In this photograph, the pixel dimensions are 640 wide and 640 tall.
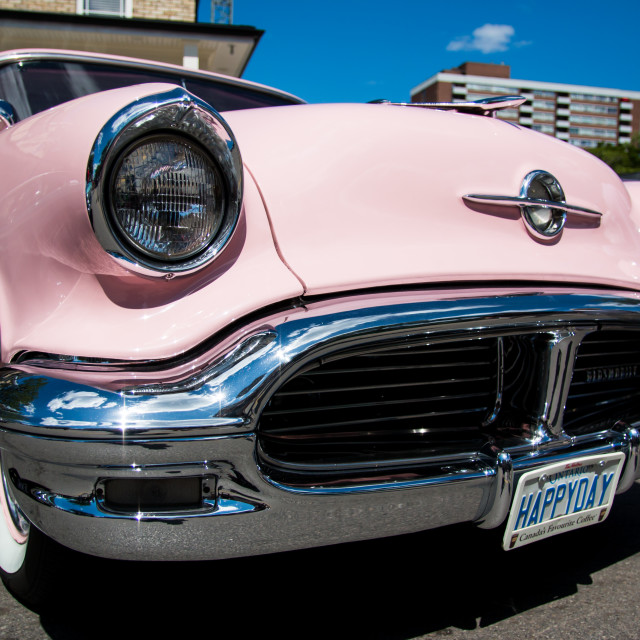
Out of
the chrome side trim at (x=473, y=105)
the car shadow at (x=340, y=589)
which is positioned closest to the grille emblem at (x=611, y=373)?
the car shadow at (x=340, y=589)

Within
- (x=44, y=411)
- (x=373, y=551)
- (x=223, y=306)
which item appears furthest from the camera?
(x=373, y=551)

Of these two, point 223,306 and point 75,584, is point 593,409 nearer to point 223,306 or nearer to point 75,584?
point 223,306

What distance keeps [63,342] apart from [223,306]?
0.97 ft

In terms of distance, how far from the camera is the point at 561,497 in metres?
1.45

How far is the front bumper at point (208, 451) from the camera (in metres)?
1.06

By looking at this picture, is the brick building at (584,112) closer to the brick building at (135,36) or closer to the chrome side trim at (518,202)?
the brick building at (135,36)

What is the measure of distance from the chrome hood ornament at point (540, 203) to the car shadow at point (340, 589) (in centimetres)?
88

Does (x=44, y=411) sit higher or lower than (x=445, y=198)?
lower

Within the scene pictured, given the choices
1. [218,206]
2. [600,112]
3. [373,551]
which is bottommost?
[373,551]

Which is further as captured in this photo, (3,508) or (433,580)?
(433,580)

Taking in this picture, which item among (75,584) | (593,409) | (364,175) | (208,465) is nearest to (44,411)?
(208,465)

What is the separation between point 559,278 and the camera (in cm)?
150

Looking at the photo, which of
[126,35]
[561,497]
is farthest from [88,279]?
[126,35]

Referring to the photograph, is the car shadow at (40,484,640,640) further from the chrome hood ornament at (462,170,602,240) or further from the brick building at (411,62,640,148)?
the brick building at (411,62,640,148)
